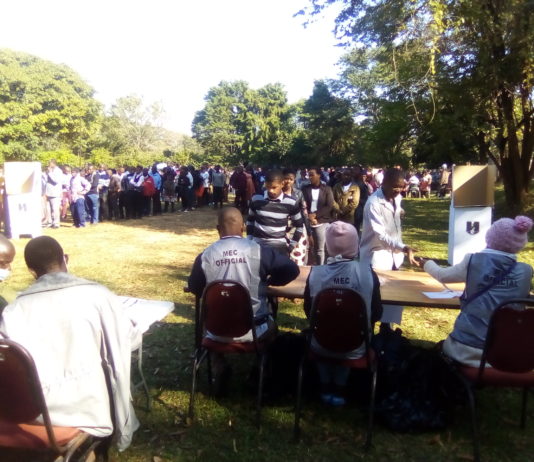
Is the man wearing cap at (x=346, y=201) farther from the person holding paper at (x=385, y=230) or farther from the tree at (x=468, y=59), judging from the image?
the tree at (x=468, y=59)

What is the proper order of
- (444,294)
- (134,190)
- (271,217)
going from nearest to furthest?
(444,294)
(271,217)
(134,190)

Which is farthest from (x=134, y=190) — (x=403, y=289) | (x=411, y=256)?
(x=403, y=289)

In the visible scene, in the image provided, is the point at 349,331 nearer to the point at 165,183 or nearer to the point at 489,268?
the point at 489,268

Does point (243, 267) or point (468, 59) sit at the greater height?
point (468, 59)

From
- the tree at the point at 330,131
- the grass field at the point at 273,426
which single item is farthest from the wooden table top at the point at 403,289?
the tree at the point at 330,131

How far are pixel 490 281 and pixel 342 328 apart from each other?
0.99 m

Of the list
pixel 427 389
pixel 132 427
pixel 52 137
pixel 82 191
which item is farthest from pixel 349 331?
pixel 52 137

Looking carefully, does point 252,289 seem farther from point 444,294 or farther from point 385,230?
point 385,230

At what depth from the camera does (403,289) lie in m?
4.15

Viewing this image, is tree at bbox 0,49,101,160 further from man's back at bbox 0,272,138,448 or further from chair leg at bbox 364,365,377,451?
chair leg at bbox 364,365,377,451

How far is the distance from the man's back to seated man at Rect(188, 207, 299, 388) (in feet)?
4.00

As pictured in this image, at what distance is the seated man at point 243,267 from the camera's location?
149 inches

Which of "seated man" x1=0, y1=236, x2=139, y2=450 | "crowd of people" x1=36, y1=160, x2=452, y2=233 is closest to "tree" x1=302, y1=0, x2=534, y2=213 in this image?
"crowd of people" x1=36, y1=160, x2=452, y2=233

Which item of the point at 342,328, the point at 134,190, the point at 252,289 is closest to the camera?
the point at 342,328
